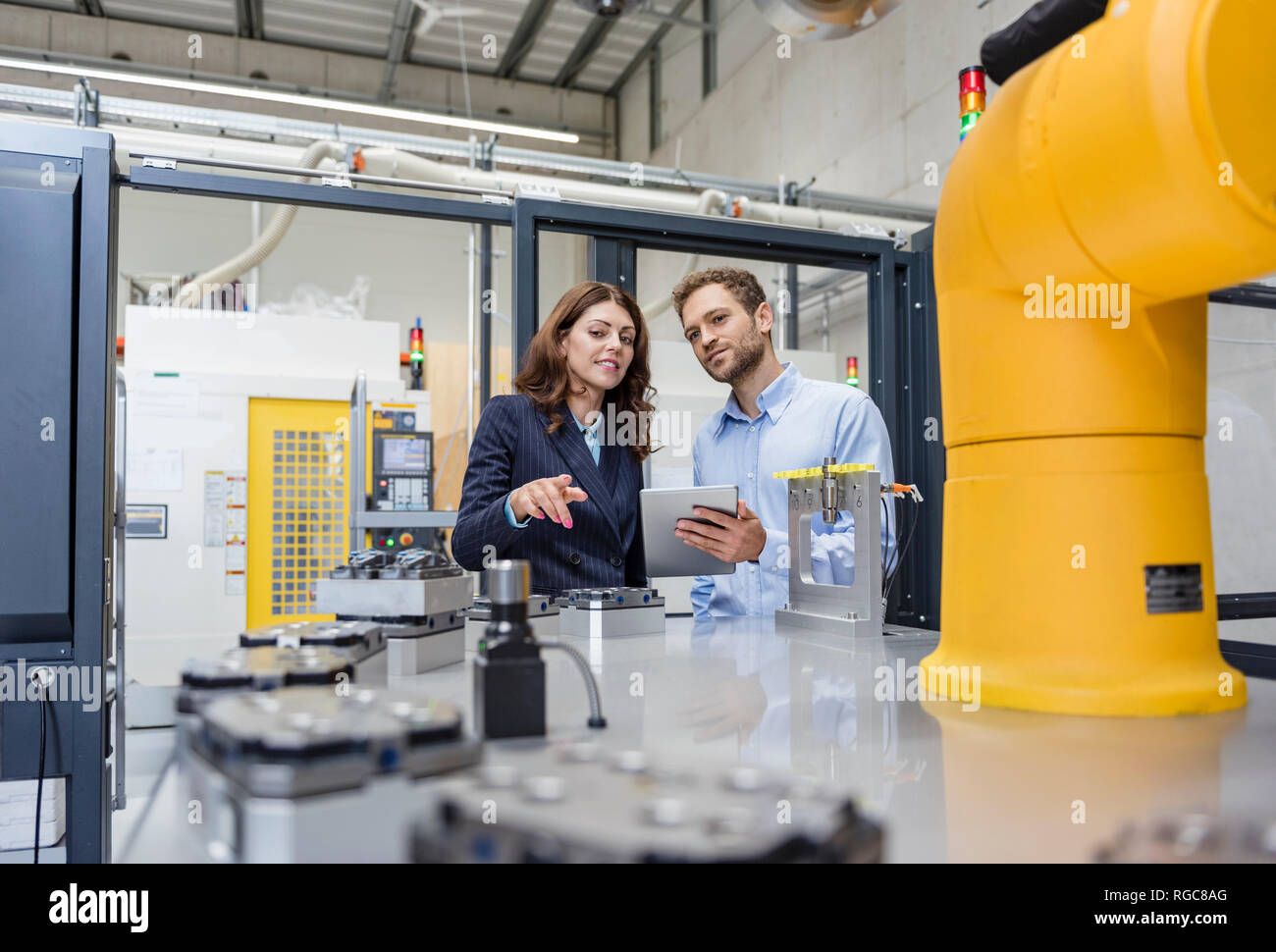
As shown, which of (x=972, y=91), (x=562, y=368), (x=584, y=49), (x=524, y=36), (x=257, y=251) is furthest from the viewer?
(x=584, y=49)

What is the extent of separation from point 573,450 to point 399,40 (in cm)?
659

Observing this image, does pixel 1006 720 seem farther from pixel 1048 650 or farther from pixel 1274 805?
Answer: pixel 1274 805

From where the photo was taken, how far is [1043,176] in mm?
575

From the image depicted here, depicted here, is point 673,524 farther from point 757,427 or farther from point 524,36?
point 524,36

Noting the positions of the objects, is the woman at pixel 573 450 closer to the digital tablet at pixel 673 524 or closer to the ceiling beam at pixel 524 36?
the digital tablet at pixel 673 524

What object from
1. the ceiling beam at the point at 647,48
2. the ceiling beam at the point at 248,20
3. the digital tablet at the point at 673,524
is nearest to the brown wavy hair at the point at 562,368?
the digital tablet at the point at 673,524

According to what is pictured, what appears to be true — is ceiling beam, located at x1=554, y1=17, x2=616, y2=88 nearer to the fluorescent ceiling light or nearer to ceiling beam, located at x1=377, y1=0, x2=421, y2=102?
ceiling beam, located at x1=377, y1=0, x2=421, y2=102

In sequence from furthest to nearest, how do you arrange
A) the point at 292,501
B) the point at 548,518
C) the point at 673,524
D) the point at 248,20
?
1. the point at 248,20
2. the point at 292,501
3. the point at 548,518
4. the point at 673,524

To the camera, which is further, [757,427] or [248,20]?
[248,20]

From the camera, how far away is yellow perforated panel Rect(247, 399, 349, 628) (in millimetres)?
4051

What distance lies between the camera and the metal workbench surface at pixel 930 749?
0.40 metres

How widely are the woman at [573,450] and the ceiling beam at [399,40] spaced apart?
5839 mm

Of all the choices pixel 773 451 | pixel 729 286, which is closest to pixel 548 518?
pixel 773 451

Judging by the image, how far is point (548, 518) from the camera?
163cm
